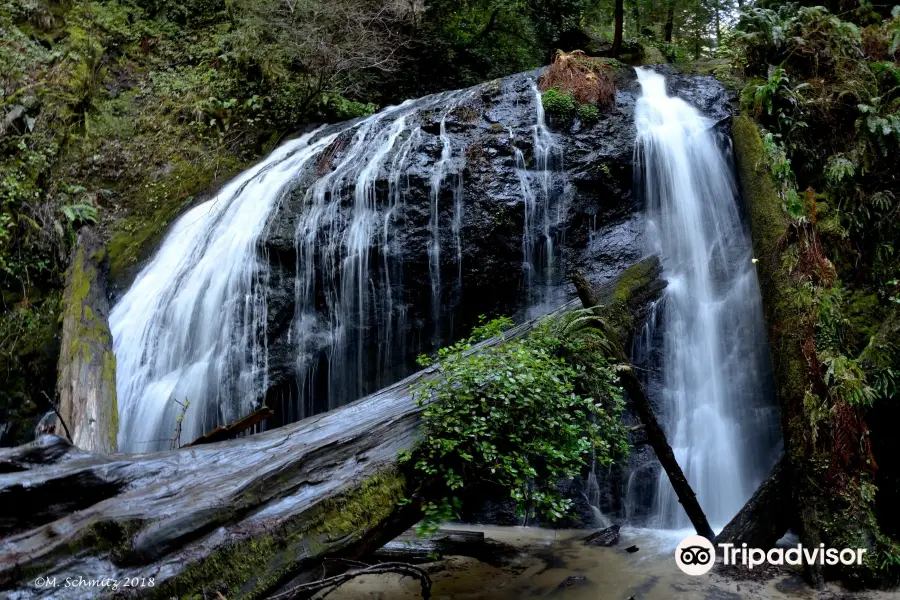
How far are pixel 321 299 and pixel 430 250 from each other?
1543 millimetres

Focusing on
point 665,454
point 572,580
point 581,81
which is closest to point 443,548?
point 572,580

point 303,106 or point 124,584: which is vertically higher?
point 303,106

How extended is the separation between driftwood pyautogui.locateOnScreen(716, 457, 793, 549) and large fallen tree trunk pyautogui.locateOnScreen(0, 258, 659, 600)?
288 centimetres

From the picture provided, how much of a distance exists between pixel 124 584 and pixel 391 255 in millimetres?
5386

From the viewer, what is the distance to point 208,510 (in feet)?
11.0

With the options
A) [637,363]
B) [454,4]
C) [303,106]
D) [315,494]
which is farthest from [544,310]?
[454,4]

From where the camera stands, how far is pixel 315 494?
3697 millimetres

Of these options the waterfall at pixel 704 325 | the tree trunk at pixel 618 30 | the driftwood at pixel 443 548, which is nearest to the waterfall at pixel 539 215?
the waterfall at pixel 704 325

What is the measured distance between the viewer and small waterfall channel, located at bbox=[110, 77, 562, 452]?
300 inches

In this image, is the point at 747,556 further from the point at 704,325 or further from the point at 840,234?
the point at 840,234

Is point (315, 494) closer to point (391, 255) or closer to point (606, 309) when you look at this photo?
point (606, 309)

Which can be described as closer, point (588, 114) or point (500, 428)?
point (500, 428)

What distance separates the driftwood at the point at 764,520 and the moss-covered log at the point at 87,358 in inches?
224

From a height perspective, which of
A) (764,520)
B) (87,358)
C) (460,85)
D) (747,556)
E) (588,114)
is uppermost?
(460,85)
